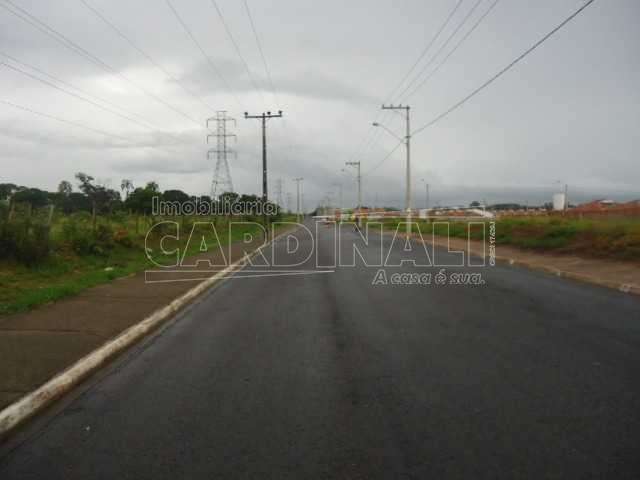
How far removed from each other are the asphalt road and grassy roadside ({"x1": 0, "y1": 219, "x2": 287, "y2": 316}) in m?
2.93

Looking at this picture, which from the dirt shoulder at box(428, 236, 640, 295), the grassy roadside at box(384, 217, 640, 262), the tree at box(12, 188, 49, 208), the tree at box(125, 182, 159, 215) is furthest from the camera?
the tree at box(125, 182, 159, 215)

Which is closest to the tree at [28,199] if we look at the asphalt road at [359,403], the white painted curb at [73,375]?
the white painted curb at [73,375]

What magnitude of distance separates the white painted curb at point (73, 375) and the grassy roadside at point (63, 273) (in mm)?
2126

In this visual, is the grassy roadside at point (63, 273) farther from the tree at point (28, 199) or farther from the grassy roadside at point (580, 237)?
the grassy roadside at point (580, 237)

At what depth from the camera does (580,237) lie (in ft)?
59.5

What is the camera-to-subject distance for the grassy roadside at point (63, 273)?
29.8ft

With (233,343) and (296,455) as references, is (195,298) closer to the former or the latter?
(233,343)

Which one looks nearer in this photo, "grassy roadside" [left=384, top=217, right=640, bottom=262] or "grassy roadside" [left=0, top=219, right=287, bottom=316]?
"grassy roadside" [left=0, top=219, right=287, bottom=316]

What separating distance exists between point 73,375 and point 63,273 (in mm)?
8589

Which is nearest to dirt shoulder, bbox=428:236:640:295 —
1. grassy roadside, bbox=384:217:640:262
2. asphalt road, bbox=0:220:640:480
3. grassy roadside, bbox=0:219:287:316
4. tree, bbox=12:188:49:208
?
grassy roadside, bbox=384:217:640:262

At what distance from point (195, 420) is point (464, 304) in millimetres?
6145

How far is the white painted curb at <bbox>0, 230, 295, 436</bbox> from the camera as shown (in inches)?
165

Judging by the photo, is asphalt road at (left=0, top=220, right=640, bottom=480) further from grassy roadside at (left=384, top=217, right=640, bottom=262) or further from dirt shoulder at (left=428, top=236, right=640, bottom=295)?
grassy roadside at (left=384, top=217, right=640, bottom=262)

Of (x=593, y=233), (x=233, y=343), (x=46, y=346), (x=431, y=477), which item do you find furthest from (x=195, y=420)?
(x=593, y=233)
